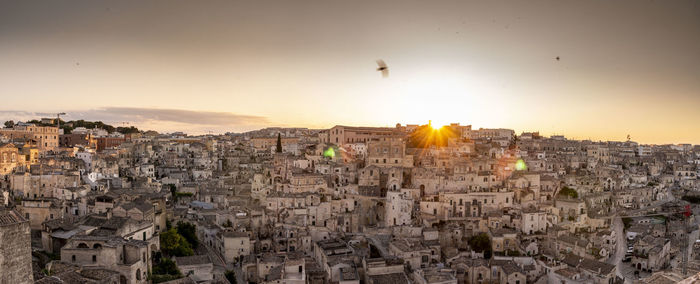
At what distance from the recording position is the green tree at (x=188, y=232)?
1631 cm

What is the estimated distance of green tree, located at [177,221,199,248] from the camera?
1631 centimetres

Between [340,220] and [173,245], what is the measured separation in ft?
21.3

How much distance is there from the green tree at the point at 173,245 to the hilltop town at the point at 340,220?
0.17ft

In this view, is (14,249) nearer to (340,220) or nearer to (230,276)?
(230,276)

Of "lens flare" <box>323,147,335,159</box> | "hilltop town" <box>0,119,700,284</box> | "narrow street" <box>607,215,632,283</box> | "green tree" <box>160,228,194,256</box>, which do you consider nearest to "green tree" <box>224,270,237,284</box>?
"hilltop town" <box>0,119,700,284</box>

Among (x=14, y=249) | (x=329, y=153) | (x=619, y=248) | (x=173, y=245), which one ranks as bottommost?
(x=619, y=248)

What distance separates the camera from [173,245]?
14.4 meters

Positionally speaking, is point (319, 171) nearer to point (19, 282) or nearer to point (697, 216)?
point (19, 282)

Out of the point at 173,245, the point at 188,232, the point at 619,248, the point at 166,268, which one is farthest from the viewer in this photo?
the point at 619,248

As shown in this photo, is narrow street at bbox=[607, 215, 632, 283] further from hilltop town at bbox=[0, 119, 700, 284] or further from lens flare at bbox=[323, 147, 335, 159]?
lens flare at bbox=[323, 147, 335, 159]

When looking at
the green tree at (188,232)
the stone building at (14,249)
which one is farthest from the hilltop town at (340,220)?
the green tree at (188,232)

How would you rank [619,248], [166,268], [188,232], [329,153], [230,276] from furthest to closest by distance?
[329,153]
[619,248]
[188,232]
[230,276]
[166,268]

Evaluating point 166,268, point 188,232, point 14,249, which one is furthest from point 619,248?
point 14,249

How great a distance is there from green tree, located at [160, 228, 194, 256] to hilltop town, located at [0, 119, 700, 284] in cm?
5
